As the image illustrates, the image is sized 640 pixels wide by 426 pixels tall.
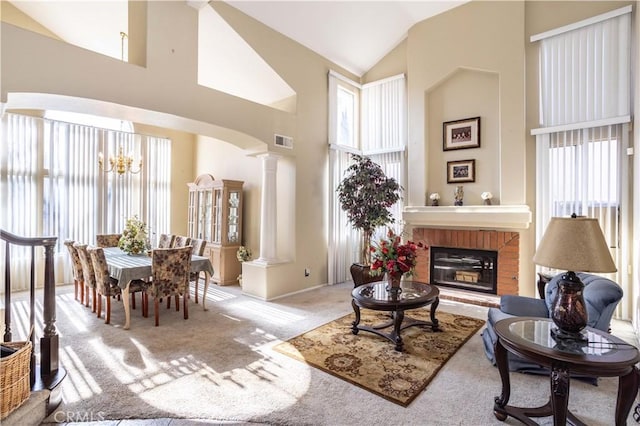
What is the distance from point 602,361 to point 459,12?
5.56 meters

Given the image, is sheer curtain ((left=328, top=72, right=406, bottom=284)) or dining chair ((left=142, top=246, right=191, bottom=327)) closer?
dining chair ((left=142, top=246, right=191, bottom=327))

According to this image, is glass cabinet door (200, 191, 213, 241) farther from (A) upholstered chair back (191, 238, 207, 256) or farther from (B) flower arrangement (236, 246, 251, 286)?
(A) upholstered chair back (191, 238, 207, 256)

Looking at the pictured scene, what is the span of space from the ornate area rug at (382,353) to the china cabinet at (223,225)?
2.99m

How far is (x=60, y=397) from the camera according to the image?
2.29 m

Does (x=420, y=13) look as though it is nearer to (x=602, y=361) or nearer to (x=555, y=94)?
(x=555, y=94)

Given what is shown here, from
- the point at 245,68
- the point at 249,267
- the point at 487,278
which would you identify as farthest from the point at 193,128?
the point at 487,278

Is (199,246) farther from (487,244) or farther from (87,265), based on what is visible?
(487,244)

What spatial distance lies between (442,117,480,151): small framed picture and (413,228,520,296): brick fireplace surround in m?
1.47

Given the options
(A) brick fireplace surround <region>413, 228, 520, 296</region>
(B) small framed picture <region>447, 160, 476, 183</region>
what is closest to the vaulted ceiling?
(B) small framed picture <region>447, 160, 476, 183</region>

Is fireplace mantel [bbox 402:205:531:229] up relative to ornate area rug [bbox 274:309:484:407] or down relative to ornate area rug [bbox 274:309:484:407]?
up

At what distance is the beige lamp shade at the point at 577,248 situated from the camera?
1828mm

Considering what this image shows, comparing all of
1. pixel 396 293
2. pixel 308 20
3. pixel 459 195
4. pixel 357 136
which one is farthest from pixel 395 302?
pixel 308 20

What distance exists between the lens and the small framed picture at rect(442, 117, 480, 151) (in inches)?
208

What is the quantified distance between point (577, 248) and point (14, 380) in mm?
3469
